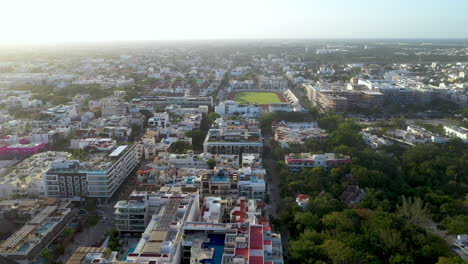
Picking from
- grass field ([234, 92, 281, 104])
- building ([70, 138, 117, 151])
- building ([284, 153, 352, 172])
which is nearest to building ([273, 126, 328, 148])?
building ([284, 153, 352, 172])

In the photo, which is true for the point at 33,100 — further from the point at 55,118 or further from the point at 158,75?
the point at 158,75

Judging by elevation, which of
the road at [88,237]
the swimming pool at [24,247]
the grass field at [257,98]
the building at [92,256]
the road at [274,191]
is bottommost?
the road at [88,237]

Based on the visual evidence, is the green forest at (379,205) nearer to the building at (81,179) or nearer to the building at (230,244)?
the building at (230,244)

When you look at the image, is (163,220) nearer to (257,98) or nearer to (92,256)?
Answer: (92,256)

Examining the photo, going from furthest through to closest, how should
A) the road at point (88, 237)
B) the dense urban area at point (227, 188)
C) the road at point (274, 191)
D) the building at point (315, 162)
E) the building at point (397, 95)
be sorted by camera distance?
the building at point (397, 95) → the building at point (315, 162) → the road at point (274, 191) → the road at point (88, 237) → the dense urban area at point (227, 188)

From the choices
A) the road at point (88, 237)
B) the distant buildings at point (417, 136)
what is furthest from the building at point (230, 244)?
the distant buildings at point (417, 136)

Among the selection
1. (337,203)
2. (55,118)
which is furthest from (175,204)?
(55,118)

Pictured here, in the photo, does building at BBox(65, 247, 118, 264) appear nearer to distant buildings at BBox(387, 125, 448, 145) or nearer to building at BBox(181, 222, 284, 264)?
building at BBox(181, 222, 284, 264)
